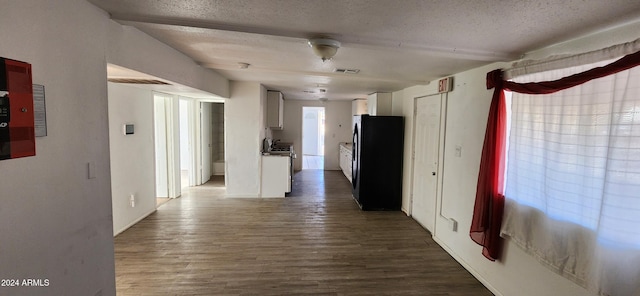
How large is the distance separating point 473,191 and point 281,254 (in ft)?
7.23

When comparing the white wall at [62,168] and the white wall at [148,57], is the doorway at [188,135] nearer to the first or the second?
the white wall at [148,57]

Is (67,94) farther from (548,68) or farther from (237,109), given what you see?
(237,109)

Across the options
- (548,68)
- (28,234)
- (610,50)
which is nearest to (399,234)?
(548,68)

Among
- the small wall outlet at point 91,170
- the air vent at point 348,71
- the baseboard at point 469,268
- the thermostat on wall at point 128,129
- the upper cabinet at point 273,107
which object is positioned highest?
the air vent at point 348,71

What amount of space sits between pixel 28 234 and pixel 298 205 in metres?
3.94

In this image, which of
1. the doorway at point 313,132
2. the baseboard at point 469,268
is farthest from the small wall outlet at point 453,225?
the doorway at point 313,132

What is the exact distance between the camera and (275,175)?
5359 millimetres

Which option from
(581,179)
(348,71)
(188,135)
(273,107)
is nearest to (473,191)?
(581,179)

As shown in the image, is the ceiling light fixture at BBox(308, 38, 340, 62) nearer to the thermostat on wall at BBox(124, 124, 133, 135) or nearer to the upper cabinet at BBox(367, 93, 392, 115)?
the thermostat on wall at BBox(124, 124, 133, 135)

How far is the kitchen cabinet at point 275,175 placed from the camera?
17.5 ft

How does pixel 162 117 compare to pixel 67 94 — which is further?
pixel 162 117

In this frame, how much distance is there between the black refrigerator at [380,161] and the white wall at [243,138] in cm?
192

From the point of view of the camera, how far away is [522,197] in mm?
2229

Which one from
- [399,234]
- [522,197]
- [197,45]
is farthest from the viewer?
[399,234]
